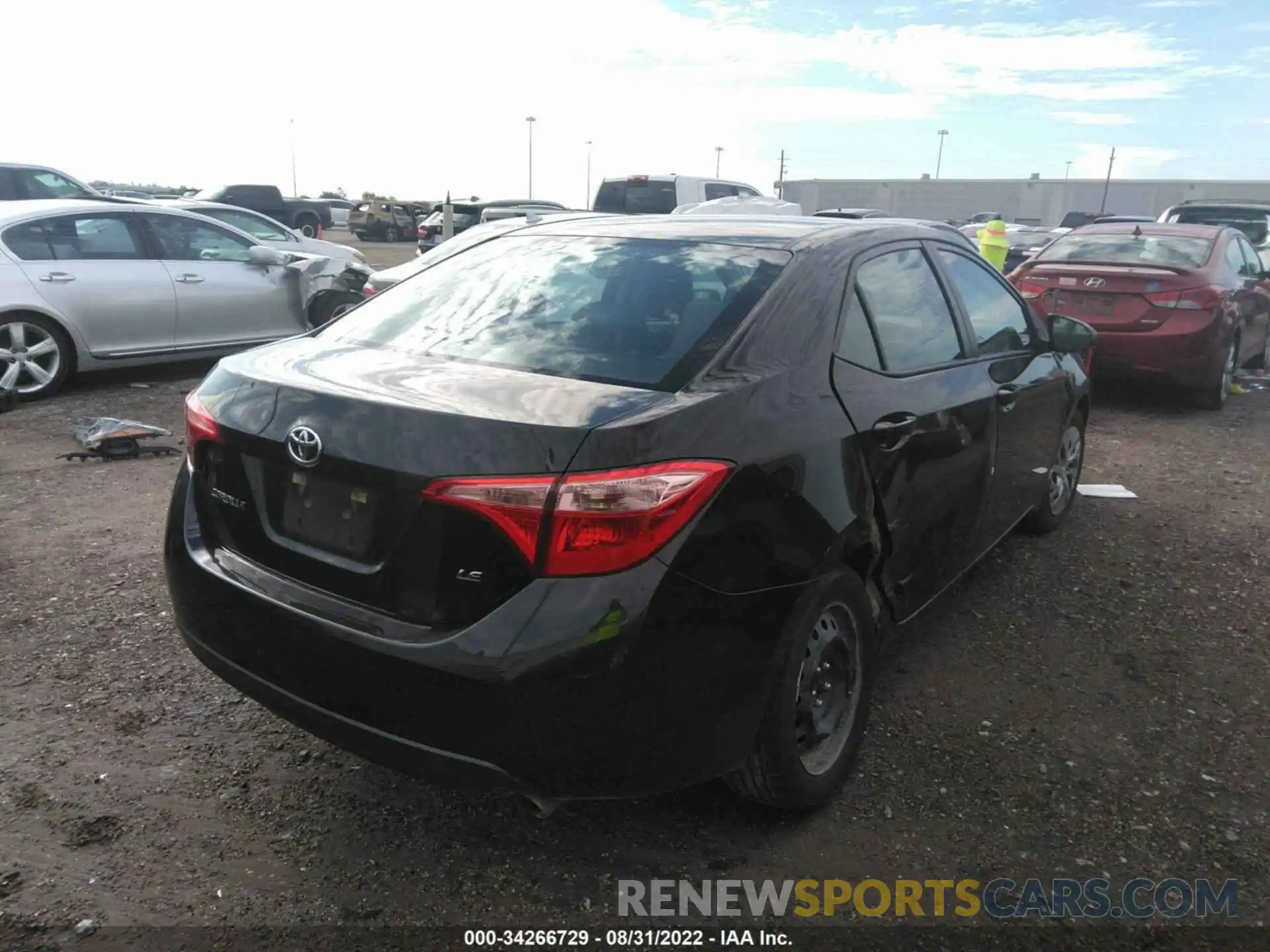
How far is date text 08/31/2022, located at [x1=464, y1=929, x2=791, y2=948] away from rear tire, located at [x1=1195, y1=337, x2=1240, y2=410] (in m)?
7.57

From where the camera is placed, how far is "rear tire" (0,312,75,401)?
7.36m

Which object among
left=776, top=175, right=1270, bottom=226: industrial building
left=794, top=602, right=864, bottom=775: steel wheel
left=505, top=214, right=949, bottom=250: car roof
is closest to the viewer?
left=794, top=602, right=864, bottom=775: steel wheel

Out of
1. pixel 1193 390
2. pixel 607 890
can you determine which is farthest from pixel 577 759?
pixel 1193 390

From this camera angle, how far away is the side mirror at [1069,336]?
4.43 metres

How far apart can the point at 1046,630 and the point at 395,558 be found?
2957 mm

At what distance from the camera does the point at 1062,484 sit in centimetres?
523

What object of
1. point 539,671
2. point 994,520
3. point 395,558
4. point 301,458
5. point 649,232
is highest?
point 649,232

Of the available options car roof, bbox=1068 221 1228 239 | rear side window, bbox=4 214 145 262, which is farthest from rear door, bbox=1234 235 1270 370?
rear side window, bbox=4 214 145 262

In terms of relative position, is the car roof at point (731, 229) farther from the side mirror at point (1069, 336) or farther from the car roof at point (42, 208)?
the car roof at point (42, 208)

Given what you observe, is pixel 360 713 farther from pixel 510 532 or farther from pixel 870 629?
pixel 870 629

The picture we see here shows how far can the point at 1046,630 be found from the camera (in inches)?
159

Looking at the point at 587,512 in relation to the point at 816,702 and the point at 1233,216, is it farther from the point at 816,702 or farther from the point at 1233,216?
the point at 1233,216

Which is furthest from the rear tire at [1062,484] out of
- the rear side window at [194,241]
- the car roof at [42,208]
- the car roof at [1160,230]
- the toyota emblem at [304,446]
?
the car roof at [42,208]

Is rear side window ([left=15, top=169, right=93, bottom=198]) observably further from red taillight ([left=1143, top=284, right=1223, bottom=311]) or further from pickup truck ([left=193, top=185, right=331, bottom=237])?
red taillight ([left=1143, top=284, right=1223, bottom=311])
